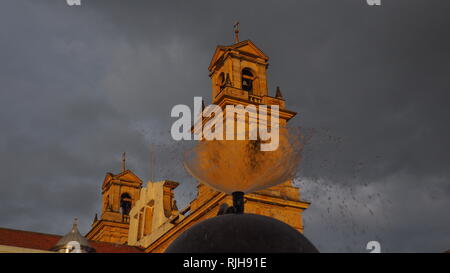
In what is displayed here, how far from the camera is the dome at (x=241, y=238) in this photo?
14.8 feet

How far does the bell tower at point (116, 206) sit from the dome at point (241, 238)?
26783 millimetres

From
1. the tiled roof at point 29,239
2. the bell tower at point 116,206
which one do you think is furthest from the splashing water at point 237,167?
the bell tower at point 116,206

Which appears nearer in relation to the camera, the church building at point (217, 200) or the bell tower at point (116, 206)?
the church building at point (217, 200)

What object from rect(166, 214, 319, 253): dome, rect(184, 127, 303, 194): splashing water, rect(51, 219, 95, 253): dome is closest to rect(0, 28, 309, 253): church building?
rect(51, 219, 95, 253): dome

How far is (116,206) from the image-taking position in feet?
Result: 105

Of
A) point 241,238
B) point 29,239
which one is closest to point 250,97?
point 29,239

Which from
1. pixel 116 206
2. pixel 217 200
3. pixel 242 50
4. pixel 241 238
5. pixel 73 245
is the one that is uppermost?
pixel 242 50

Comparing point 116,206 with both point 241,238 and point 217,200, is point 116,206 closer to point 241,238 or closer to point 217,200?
point 217,200

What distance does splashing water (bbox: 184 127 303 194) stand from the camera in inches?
242

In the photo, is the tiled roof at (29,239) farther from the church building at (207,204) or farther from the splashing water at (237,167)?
the splashing water at (237,167)

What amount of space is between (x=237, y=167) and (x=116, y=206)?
27.1 meters

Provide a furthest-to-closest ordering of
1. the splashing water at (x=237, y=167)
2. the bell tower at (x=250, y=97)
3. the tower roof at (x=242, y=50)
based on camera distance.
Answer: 1. the tower roof at (x=242, y=50)
2. the bell tower at (x=250, y=97)
3. the splashing water at (x=237, y=167)
